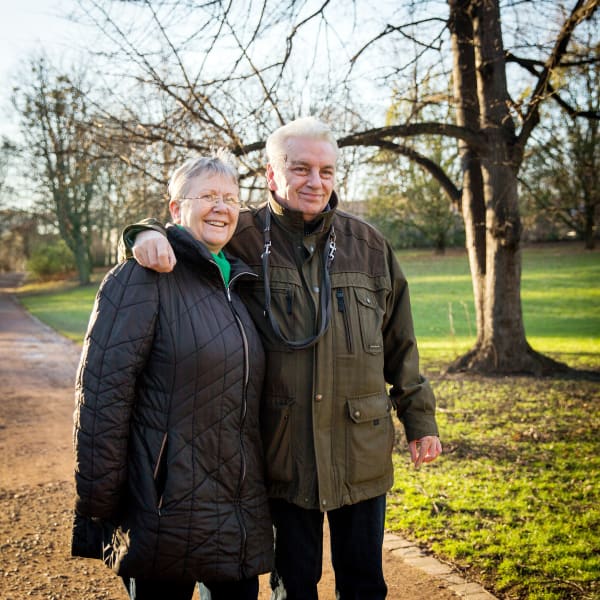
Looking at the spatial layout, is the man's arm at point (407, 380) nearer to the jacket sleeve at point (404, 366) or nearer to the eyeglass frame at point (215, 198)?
the jacket sleeve at point (404, 366)

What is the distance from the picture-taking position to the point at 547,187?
24188mm

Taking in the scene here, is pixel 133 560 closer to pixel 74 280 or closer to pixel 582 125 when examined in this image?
pixel 582 125

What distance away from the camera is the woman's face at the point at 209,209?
243 cm

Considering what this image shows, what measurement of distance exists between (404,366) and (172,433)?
1.10m

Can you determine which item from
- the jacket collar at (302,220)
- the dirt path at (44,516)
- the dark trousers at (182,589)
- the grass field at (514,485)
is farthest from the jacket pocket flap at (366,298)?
the grass field at (514,485)

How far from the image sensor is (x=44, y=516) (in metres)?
4.61

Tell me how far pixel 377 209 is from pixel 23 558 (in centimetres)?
2513

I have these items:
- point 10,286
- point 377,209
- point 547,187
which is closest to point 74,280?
point 10,286

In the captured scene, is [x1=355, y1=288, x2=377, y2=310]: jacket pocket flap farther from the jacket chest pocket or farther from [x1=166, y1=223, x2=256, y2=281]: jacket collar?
[x1=166, y1=223, x2=256, y2=281]: jacket collar

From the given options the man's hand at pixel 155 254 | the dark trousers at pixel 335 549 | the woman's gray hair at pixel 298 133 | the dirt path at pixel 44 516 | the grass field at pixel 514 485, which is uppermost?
the woman's gray hair at pixel 298 133

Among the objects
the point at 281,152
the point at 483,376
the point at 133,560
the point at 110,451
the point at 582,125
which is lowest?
the point at 483,376

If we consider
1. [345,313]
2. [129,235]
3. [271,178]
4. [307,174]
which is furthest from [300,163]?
[129,235]

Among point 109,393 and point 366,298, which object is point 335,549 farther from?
point 109,393

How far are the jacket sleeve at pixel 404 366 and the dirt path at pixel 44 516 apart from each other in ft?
4.03
